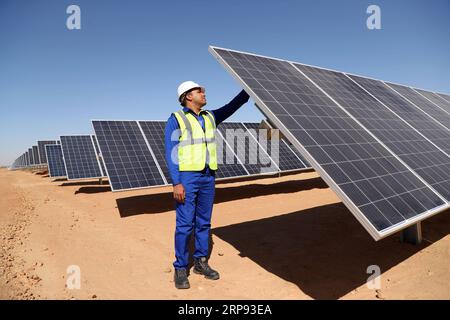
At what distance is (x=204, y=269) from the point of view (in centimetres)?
473

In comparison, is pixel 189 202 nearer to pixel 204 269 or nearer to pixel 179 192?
pixel 179 192

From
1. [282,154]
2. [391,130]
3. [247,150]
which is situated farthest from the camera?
[282,154]

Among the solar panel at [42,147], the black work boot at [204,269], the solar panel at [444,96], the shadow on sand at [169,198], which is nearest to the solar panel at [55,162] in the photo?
the shadow on sand at [169,198]

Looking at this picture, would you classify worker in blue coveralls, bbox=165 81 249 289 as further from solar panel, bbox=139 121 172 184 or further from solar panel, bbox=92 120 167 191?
solar panel, bbox=139 121 172 184

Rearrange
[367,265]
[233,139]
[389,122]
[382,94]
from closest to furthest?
[367,265] → [389,122] → [382,94] → [233,139]

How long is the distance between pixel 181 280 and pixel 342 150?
3005 mm

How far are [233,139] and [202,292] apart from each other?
10563 millimetres

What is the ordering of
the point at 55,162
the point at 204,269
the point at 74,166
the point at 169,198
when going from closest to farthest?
the point at 204,269 < the point at 169,198 < the point at 74,166 < the point at 55,162

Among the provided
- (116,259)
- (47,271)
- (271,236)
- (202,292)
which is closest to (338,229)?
(271,236)

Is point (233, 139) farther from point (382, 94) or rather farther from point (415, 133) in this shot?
point (415, 133)

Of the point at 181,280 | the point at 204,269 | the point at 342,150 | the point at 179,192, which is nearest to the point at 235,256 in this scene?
the point at 204,269

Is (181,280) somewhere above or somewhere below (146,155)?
below

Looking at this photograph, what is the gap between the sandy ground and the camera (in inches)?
163

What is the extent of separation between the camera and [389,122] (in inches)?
259
